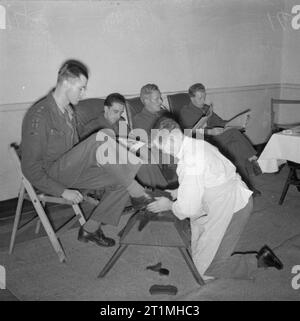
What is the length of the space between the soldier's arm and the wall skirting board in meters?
0.93

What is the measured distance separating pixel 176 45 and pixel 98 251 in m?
2.75

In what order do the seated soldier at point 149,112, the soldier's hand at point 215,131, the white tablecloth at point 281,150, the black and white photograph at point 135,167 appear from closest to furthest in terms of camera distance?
the black and white photograph at point 135,167 → the white tablecloth at point 281,150 → the seated soldier at point 149,112 → the soldier's hand at point 215,131

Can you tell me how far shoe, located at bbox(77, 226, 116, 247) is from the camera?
2.66 m

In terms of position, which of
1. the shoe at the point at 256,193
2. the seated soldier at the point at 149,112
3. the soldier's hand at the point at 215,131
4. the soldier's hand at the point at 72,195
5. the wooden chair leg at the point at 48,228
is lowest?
the shoe at the point at 256,193

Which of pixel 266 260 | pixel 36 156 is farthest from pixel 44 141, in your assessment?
pixel 266 260

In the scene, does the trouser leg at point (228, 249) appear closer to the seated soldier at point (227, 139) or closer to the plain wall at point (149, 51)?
the seated soldier at point (227, 139)

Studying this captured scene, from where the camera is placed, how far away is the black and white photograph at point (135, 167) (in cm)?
218

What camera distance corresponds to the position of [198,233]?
2383 mm

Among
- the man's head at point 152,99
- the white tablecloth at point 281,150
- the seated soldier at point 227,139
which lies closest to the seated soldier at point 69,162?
the man's head at point 152,99

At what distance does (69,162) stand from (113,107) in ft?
2.49

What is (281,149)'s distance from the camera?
3.26 meters

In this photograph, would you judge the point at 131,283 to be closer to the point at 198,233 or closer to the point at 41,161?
the point at 198,233

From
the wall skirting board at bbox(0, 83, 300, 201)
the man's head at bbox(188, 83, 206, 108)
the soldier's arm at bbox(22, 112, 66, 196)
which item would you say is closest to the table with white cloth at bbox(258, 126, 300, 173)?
the man's head at bbox(188, 83, 206, 108)

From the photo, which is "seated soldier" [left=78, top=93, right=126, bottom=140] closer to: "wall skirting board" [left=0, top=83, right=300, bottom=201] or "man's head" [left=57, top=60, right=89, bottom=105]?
"man's head" [left=57, top=60, right=89, bottom=105]
